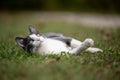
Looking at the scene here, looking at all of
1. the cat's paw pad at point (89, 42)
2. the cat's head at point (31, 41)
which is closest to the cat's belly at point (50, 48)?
the cat's head at point (31, 41)

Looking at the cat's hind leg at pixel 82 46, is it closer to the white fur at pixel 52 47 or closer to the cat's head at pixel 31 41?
the white fur at pixel 52 47

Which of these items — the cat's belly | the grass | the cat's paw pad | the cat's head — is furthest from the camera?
the cat's belly

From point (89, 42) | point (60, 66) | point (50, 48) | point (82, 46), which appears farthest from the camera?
point (50, 48)

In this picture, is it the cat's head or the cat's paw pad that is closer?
the cat's paw pad

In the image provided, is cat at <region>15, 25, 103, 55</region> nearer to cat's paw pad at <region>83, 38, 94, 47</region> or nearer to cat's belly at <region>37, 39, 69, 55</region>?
cat's belly at <region>37, 39, 69, 55</region>

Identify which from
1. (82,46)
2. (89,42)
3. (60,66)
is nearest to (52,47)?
(82,46)

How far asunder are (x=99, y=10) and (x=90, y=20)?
2556mm

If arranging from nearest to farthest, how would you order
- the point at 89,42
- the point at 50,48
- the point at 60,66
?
1. the point at 60,66
2. the point at 89,42
3. the point at 50,48

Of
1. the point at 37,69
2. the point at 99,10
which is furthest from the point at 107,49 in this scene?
the point at 99,10

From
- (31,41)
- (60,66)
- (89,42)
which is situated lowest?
(60,66)

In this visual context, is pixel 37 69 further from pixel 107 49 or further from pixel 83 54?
pixel 107 49

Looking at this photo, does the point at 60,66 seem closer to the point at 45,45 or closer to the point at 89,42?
the point at 89,42

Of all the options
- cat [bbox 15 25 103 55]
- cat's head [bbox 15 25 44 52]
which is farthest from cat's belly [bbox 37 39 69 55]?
cat's head [bbox 15 25 44 52]

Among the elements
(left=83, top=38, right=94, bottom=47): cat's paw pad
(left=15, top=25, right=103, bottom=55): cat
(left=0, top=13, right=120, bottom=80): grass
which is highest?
(left=83, top=38, right=94, bottom=47): cat's paw pad
